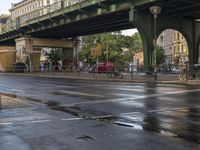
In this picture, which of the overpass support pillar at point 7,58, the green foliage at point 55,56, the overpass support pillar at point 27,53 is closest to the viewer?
the overpass support pillar at point 27,53

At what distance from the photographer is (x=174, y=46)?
12744 centimetres

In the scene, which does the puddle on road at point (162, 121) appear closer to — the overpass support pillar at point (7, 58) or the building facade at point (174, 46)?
the overpass support pillar at point (7, 58)

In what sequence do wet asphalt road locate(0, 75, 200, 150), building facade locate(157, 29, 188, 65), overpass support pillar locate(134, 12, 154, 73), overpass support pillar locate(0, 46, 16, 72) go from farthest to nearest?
1. building facade locate(157, 29, 188, 65)
2. overpass support pillar locate(0, 46, 16, 72)
3. overpass support pillar locate(134, 12, 154, 73)
4. wet asphalt road locate(0, 75, 200, 150)

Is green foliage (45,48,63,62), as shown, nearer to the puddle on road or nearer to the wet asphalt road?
the wet asphalt road

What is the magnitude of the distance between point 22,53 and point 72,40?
34.3 feet

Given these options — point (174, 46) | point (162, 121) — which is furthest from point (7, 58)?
point (162, 121)

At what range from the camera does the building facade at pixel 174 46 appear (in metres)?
116

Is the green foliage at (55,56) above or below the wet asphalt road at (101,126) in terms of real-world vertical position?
above

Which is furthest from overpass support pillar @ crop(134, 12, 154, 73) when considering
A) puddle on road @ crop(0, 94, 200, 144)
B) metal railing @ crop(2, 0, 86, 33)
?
puddle on road @ crop(0, 94, 200, 144)

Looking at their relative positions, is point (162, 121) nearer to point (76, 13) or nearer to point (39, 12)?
point (76, 13)

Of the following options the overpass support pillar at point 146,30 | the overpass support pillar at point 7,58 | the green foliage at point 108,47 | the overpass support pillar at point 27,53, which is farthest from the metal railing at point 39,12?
the green foliage at point 108,47

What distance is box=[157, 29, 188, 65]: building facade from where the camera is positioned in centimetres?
11568

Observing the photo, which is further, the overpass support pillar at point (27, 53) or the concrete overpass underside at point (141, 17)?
the overpass support pillar at point (27, 53)

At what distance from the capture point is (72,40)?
85.2 meters
